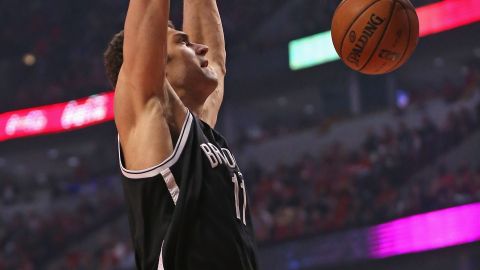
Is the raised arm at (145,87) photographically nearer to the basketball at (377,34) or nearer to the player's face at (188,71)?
the player's face at (188,71)

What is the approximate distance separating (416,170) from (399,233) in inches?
67.5

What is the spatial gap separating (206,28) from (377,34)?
780mm

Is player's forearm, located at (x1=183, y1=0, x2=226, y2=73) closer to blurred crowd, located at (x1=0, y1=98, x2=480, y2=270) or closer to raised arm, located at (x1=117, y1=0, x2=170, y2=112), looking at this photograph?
raised arm, located at (x1=117, y1=0, x2=170, y2=112)

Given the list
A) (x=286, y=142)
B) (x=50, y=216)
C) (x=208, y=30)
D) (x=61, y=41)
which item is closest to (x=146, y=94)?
(x=208, y=30)

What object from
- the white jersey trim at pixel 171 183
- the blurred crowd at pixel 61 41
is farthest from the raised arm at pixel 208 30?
the blurred crowd at pixel 61 41

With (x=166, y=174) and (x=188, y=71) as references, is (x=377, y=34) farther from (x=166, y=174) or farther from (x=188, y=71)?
(x=166, y=174)

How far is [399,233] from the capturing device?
37.0 feet

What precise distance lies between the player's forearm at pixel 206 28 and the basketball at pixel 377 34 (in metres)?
0.64

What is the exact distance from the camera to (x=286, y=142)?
15.5 m

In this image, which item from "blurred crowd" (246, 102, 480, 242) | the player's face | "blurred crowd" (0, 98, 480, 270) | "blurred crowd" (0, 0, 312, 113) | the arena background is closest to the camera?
the player's face

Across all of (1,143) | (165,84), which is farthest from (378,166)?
(165,84)

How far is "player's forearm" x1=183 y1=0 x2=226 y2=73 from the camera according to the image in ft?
10.7

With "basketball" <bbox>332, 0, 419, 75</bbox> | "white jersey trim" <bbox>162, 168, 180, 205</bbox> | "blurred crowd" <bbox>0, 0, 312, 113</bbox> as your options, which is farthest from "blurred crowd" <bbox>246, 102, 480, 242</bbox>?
"white jersey trim" <bbox>162, 168, 180, 205</bbox>

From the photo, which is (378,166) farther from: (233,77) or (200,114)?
(200,114)
